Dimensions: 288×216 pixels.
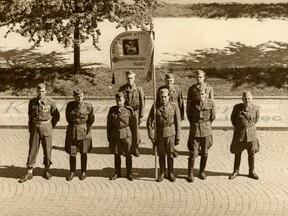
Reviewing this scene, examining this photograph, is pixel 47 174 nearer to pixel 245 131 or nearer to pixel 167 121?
pixel 167 121

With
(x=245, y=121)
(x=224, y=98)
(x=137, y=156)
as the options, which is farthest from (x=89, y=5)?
(x=245, y=121)

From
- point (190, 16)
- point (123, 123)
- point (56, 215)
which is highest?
point (190, 16)

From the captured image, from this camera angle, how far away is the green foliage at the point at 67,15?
16.3 metres

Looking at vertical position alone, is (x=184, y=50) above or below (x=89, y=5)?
below

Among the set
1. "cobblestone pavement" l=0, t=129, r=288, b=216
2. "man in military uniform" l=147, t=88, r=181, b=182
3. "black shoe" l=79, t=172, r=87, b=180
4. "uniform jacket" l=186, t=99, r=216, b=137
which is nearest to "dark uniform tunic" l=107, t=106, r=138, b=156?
"man in military uniform" l=147, t=88, r=181, b=182

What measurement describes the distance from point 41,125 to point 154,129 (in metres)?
2.22

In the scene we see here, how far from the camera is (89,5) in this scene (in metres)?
16.7

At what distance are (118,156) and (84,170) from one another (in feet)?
2.46

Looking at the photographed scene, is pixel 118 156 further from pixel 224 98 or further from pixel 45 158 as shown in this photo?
pixel 224 98

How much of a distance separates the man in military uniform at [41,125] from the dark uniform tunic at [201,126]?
108 inches

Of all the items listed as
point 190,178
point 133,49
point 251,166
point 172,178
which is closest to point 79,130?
point 133,49

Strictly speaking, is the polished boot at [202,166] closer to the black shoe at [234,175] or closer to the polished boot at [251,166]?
the black shoe at [234,175]

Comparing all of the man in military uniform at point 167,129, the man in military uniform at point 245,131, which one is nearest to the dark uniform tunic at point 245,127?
the man in military uniform at point 245,131

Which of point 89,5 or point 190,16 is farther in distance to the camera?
point 190,16
